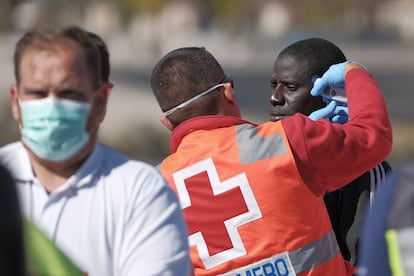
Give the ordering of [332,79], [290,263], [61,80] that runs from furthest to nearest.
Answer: [332,79]
[290,263]
[61,80]

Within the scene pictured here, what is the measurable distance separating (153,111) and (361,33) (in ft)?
79.4

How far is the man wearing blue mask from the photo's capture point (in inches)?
133

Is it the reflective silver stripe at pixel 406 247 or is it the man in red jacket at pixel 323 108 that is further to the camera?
the man in red jacket at pixel 323 108

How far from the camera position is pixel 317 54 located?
5.55m

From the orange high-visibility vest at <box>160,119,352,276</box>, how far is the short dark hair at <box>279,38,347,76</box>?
0.99 meters

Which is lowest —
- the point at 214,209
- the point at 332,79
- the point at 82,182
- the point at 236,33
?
the point at 236,33

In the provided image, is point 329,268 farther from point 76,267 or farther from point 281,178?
point 76,267

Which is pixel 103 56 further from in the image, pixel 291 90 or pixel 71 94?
pixel 291 90

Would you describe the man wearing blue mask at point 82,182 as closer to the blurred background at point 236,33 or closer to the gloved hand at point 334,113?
the gloved hand at point 334,113

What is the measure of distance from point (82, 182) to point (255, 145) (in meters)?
1.17

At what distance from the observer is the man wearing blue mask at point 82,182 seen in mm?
3369

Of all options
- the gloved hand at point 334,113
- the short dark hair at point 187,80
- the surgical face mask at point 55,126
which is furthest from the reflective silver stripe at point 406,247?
the gloved hand at point 334,113

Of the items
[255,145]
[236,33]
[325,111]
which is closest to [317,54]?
[325,111]

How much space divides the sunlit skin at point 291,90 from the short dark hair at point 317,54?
0.03 metres
